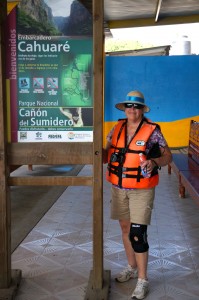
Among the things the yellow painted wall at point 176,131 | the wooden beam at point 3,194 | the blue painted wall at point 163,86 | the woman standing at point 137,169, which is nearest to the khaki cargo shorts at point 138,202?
the woman standing at point 137,169

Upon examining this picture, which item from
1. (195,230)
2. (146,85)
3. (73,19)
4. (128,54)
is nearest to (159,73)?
(146,85)

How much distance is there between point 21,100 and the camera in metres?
3.13

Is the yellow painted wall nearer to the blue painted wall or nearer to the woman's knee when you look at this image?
the blue painted wall

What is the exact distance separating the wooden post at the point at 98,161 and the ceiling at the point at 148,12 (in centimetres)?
762

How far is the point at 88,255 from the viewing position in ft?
13.6

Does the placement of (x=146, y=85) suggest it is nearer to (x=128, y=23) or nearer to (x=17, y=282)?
(x=128, y=23)

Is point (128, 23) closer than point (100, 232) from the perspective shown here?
No

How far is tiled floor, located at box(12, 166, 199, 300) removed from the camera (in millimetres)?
3379

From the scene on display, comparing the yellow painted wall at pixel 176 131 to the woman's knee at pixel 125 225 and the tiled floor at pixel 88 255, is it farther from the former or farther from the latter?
the woman's knee at pixel 125 225

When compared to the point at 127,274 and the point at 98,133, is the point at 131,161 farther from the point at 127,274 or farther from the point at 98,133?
the point at 127,274

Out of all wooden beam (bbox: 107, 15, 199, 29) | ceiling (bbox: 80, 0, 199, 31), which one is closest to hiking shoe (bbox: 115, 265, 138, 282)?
ceiling (bbox: 80, 0, 199, 31)

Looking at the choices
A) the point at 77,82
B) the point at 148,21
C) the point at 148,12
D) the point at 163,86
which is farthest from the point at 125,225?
the point at 148,21

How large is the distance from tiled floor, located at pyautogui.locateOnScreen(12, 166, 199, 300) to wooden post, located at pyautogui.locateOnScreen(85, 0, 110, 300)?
5.9 inches

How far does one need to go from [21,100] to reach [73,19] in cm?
74
